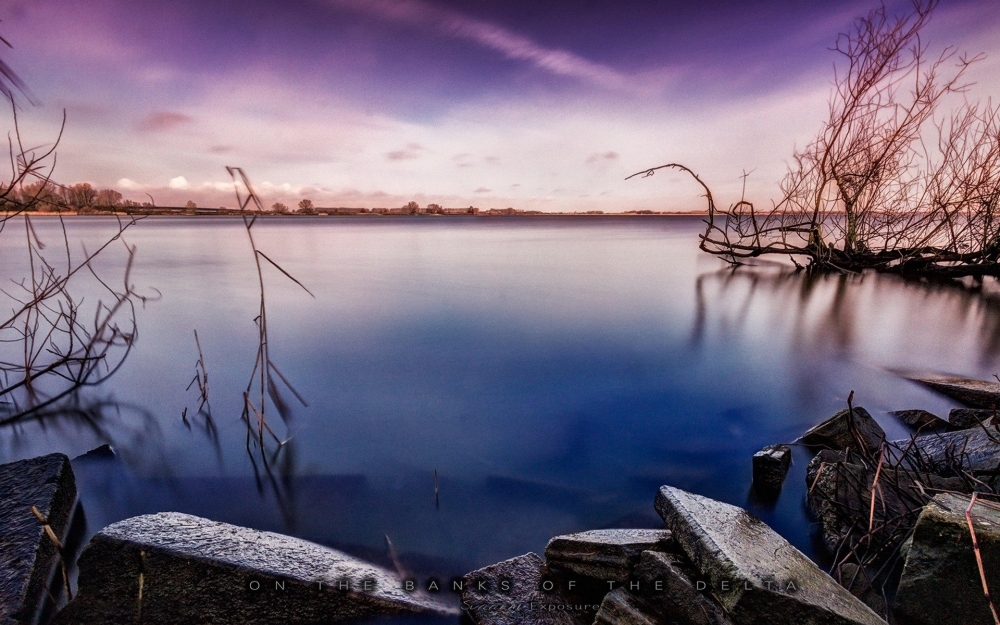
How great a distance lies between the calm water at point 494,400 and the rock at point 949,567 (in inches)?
39.7

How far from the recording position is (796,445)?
3.46 meters

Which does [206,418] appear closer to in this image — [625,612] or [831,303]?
[625,612]

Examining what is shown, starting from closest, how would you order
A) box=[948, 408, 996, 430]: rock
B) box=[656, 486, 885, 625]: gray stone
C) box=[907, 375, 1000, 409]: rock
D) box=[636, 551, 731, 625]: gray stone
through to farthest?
box=[656, 486, 885, 625]: gray stone
box=[636, 551, 731, 625]: gray stone
box=[948, 408, 996, 430]: rock
box=[907, 375, 1000, 409]: rock

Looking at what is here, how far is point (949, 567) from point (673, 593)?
982 mm

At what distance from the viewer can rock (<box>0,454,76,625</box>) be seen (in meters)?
1.74

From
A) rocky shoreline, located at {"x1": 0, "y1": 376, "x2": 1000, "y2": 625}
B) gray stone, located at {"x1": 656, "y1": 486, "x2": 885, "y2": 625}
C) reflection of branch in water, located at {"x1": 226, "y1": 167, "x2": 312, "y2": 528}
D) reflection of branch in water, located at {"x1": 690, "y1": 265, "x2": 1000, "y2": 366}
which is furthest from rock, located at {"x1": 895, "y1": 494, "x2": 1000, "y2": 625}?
reflection of branch in water, located at {"x1": 690, "y1": 265, "x2": 1000, "y2": 366}

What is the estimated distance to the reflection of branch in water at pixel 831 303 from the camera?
22.3 feet

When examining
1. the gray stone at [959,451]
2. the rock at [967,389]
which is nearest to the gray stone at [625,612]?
the gray stone at [959,451]

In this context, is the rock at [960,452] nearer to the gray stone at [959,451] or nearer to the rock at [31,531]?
the gray stone at [959,451]

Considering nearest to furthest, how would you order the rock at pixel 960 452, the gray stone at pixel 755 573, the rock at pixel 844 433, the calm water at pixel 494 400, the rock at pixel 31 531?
the gray stone at pixel 755 573, the rock at pixel 31 531, the rock at pixel 960 452, the calm water at pixel 494 400, the rock at pixel 844 433

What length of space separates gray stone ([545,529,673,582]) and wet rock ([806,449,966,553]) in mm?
995

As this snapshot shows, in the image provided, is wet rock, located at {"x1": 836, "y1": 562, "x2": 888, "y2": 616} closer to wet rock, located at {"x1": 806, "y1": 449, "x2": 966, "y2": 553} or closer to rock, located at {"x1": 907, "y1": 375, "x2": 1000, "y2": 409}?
wet rock, located at {"x1": 806, "y1": 449, "x2": 966, "y2": 553}

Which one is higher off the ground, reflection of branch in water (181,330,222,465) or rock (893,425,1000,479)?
rock (893,425,1000,479)

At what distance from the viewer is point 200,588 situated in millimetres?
1793
